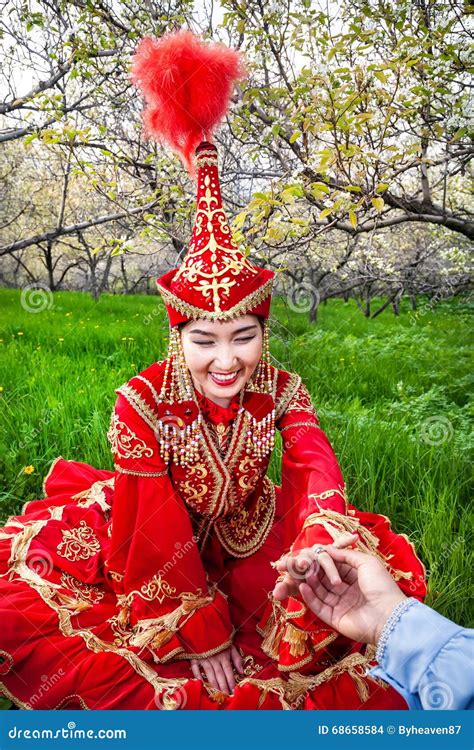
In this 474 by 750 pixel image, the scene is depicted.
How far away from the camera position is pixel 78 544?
2.45 meters

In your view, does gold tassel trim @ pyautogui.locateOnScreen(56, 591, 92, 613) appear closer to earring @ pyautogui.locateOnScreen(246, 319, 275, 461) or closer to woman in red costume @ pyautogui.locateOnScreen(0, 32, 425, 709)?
woman in red costume @ pyautogui.locateOnScreen(0, 32, 425, 709)

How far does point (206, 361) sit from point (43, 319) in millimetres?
6160

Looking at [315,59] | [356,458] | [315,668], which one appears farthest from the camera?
[356,458]

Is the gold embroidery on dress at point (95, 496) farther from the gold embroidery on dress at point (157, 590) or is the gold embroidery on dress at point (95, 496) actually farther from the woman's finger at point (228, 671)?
the woman's finger at point (228, 671)

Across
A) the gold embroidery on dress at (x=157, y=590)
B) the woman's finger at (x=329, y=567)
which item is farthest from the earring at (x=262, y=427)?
the woman's finger at (x=329, y=567)

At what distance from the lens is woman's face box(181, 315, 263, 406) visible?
1882 millimetres

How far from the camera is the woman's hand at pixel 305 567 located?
150 centimetres

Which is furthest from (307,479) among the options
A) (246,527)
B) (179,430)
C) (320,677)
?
(320,677)

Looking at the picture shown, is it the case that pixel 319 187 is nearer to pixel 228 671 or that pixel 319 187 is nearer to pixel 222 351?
pixel 222 351

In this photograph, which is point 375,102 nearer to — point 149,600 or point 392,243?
point 149,600

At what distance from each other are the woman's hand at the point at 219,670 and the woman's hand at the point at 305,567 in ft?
1.87

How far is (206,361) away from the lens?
1908 mm

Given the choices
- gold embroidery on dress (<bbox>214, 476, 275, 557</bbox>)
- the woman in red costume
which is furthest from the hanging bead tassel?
gold embroidery on dress (<bbox>214, 476, 275, 557</bbox>)

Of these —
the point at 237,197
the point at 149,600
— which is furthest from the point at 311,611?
the point at 237,197
